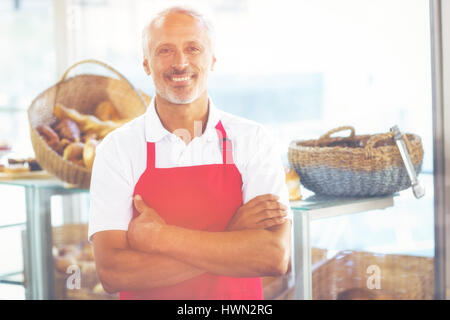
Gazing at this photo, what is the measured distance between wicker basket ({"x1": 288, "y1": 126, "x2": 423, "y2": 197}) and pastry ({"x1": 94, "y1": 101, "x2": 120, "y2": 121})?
1.60 ft

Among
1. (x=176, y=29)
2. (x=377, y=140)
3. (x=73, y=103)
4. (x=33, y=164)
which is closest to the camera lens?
(x=176, y=29)

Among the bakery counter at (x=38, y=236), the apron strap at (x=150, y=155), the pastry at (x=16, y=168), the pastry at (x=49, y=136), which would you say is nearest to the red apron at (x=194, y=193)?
the apron strap at (x=150, y=155)

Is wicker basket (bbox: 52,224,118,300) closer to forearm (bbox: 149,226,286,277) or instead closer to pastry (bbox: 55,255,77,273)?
pastry (bbox: 55,255,77,273)

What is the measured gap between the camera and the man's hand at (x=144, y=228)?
1.04 m

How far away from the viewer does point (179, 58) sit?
1025 mm

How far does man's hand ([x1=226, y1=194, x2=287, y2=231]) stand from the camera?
40.5 inches

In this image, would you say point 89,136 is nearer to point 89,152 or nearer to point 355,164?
point 89,152

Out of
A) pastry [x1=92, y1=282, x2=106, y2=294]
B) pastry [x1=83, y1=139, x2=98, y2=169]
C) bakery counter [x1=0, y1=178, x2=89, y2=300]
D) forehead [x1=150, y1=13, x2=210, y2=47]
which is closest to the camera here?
forehead [x1=150, y1=13, x2=210, y2=47]

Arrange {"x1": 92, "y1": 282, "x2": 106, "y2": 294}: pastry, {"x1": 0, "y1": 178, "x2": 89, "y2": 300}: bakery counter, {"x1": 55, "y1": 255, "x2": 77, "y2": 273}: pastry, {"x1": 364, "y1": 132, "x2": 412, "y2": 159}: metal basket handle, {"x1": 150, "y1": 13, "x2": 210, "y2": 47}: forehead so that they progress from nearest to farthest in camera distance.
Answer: {"x1": 150, "y1": 13, "x2": 210, "y2": 47}: forehead < {"x1": 364, "y1": 132, "x2": 412, "y2": 159}: metal basket handle < {"x1": 92, "y1": 282, "x2": 106, "y2": 294}: pastry < {"x1": 0, "y1": 178, "x2": 89, "y2": 300}: bakery counter < {"x1": 55, "y1": 255, "x2": 77, "y2": 273}: pastry

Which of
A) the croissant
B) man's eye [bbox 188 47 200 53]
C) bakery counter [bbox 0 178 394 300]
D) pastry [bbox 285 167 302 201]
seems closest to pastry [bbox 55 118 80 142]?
the croissant

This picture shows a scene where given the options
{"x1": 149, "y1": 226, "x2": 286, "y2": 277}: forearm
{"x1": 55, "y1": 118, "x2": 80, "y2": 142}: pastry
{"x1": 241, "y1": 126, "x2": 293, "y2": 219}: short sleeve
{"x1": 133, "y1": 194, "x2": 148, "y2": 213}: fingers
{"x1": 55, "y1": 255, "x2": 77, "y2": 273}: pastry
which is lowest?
{"x1": 55, "y1": 255, "x2": 77, "y2": 273}: pastry

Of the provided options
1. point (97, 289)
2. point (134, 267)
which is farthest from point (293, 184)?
point (97, 289)

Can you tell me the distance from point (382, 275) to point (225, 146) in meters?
0.49
